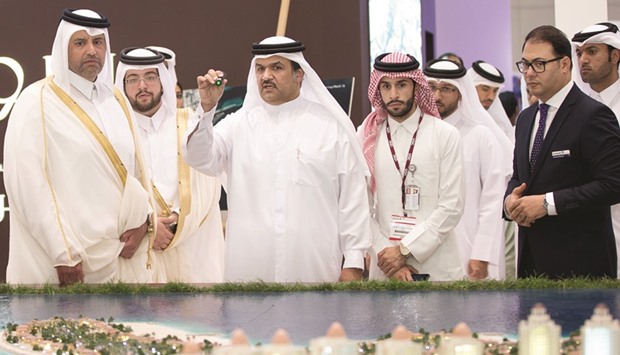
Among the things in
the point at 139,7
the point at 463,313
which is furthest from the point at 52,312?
the point at 139,7

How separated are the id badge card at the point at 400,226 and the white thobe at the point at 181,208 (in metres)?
1.50

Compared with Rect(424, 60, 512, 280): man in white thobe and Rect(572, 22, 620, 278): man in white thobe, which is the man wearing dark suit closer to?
Rect(572, 22, 620, 278): man in white thobe

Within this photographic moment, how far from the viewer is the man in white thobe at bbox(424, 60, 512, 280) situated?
5.58 m

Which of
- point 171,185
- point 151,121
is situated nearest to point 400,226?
point 171,185

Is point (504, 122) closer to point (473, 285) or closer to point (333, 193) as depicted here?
point (333, 193)

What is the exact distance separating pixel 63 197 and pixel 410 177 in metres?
1.54

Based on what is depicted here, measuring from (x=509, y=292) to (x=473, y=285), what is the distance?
152 mm

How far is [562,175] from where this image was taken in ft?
13.8

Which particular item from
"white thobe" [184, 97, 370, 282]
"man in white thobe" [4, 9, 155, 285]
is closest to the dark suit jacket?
"white thobe" [184, 97, 370, 282]

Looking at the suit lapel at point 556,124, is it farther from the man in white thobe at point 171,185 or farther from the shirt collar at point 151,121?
the shirt collar at point 151,121

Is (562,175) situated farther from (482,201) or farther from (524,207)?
(482,201)

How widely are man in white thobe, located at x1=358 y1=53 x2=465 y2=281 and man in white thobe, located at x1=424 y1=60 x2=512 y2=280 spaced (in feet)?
2.41

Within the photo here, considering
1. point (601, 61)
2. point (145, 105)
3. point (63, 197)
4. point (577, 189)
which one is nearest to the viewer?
point (577, 189)

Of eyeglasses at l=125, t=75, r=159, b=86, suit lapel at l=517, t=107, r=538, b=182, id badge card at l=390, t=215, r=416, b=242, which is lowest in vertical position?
id badge card at l=390, t=215, r=416, b=242
